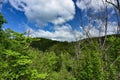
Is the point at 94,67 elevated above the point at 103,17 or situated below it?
below

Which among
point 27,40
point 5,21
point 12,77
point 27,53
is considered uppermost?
point 5,21

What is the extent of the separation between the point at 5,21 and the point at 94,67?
1212 cm

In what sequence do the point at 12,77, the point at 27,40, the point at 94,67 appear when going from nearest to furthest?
1. the point at 12,77
2. the point at 27,40
3. the point at 94,67

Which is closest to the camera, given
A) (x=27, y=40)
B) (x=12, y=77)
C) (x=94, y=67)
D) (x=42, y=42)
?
(x=12, y=77)

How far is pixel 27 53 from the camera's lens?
18.7 metres

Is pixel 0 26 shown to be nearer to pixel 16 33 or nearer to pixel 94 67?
pixel 16 33

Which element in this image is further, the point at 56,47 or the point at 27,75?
the point at 56,47

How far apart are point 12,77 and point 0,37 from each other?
3659mm

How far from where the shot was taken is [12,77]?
17672 mm

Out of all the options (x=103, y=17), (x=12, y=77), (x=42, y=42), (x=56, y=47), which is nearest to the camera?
(x=12, y=77)

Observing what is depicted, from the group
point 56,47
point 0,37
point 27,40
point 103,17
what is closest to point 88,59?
point 103,17

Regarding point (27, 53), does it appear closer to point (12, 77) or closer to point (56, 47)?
point (12, 77)

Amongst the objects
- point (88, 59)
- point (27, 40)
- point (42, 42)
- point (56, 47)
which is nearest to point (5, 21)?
point (27, 40)

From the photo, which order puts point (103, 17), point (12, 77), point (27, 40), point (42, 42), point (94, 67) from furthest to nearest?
point (42, 42) → point (94, 67) → point (103, 17) → point (27, 40) → point (12, 77)
